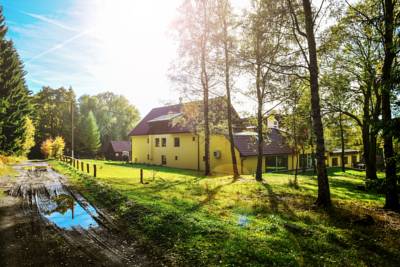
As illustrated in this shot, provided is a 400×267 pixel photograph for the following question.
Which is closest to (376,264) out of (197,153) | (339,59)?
(339,59)

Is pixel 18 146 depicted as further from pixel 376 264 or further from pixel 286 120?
pixel 376 264

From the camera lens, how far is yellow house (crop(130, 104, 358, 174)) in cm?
2847

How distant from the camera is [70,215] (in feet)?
31.2

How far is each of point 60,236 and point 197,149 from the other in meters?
24.4

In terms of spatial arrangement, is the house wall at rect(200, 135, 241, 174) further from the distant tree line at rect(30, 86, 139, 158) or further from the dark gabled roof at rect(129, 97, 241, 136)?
the distant tree line at rect(30, 86, 139, 158)

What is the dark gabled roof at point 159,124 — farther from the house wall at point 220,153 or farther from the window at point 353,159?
the window at point 353,159

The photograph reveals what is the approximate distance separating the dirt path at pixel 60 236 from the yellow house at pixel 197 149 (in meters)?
14.9

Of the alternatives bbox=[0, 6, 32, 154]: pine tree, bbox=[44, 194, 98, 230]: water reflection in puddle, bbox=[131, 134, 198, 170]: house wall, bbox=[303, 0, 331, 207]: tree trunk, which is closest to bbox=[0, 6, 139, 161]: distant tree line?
bbox=[0, 6, 32, 154]: pine tree

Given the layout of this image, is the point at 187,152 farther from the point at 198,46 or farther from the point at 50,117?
the point at 50,117

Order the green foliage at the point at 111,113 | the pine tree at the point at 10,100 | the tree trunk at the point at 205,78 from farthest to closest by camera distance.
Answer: the green foliage at the point at 111,113
the pine tree at the point at 10,100
the tree trunk at the point at 205,78

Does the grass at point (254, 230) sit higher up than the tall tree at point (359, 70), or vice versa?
the tall tree at point (359, 70)

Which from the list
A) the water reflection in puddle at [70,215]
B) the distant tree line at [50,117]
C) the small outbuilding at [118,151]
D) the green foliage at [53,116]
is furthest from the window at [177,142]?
the green foliage at [53,116]

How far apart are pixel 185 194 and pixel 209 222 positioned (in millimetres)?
5185

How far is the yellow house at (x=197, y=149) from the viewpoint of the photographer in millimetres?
28470
